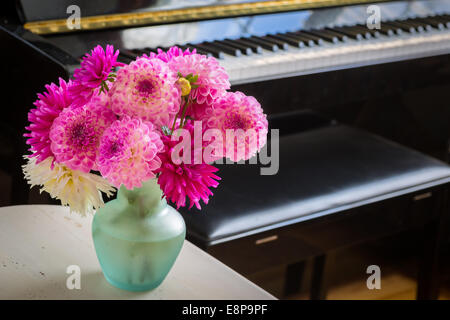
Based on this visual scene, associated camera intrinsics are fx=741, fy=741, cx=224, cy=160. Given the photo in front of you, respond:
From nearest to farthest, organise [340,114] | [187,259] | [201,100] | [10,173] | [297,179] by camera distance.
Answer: [201,100] < [187,259] < [297,179] < [10,173] < [340,114]

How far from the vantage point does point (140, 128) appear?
894mm

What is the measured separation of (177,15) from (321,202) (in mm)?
594

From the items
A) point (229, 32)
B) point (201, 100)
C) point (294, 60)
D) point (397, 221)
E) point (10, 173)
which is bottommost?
point (201, 100)

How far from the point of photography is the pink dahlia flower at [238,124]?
0.94 meters

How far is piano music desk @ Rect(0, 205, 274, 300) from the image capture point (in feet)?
3.48

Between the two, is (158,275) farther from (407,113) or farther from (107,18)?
(407,113)

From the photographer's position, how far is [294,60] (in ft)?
5.92

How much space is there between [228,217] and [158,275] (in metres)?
0.52

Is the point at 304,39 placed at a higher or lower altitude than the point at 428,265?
higher

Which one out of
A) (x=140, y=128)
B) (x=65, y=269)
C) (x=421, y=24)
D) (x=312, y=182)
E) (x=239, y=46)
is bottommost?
(x=65, y=269)

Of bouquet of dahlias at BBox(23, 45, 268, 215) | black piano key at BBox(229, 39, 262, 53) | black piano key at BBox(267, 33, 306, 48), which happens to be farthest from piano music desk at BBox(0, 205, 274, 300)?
black piano key at BBox(267, 33, 306, 48)

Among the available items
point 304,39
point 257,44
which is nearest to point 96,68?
point 257,44

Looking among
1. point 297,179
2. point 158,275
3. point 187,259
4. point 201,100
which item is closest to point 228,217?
point 297,179

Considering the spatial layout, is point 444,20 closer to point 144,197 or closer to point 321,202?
point 321,202
